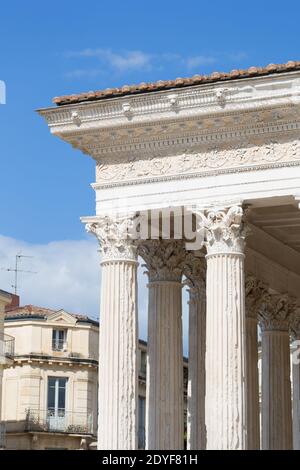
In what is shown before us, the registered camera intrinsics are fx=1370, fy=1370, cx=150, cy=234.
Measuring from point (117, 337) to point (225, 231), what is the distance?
13.8 ft

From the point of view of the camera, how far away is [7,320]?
85000mm

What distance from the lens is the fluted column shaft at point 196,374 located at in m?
41.8

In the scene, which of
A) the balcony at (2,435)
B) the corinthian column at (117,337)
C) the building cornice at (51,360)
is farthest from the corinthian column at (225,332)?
the building cornice at (51,360)

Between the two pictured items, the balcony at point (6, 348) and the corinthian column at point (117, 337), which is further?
the balcony at point (6, 348)

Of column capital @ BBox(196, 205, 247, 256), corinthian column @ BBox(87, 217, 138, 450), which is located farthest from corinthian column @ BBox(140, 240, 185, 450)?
column capital @ BBox(196, 205, 247, 256)

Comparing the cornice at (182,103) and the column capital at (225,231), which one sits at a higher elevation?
the cornice at (182,103)

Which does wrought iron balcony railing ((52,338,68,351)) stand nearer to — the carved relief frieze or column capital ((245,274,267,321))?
column capital ((245,274,267,321))

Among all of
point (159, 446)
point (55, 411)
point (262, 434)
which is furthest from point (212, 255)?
point (55, 411)

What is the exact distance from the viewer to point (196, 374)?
42375 millimetres

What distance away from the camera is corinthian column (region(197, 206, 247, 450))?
35.7 m

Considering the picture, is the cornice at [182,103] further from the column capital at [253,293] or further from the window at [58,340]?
the window at [58,340]

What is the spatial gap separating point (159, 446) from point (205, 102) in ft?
33.1

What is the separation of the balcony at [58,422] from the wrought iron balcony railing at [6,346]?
4.00 meters

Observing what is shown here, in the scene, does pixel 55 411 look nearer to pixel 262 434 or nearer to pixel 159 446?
pixel 262 434
